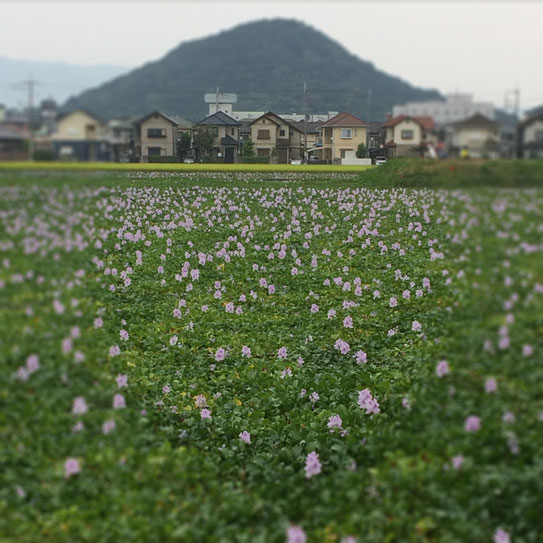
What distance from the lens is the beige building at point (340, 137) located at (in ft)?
18.7

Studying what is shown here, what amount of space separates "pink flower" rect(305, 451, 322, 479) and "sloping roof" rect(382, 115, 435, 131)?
252cm

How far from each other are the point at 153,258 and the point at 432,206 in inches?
117

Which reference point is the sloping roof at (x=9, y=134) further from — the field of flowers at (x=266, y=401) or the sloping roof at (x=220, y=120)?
the sloping roof at (x=220, y=120)

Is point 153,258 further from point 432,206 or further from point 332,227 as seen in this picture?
point 432,206

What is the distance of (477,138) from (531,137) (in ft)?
1.18

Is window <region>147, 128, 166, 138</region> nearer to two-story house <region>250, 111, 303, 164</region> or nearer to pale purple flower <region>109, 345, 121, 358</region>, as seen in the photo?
two-story house <region>250, 111, 303, 164</region>

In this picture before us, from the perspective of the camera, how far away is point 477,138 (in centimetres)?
392

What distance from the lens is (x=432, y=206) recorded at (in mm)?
6070

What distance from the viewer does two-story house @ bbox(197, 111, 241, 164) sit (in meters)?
5.54

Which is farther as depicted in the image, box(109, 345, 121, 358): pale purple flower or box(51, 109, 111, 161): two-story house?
box(51, 109, 111, 161): two-story house

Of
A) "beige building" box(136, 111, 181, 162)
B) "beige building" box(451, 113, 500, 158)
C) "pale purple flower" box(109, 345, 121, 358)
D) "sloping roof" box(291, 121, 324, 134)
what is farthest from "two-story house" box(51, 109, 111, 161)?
"beige building" box(451, 113, 500, 158)

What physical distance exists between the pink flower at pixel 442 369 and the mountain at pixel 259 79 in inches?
120

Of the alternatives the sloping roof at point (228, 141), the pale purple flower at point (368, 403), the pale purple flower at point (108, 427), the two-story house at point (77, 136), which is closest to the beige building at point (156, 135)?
the sloping roof at point (228, 141)

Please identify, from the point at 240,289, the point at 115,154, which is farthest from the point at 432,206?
the point at 115,154
